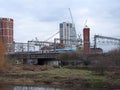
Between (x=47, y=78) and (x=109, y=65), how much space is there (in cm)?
1883

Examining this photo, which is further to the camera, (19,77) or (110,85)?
(19,77)

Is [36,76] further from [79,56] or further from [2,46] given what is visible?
[79,56]

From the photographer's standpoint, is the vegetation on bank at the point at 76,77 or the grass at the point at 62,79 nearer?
the grass at the point at 62,79

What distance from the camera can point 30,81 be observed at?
82.1 meters

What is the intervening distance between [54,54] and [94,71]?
61.5m

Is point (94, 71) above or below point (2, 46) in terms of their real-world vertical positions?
below

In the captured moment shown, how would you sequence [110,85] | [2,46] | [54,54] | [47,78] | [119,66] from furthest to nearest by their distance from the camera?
[54,54]
[2,46]
[119,66]
[47,78]
[110,85]

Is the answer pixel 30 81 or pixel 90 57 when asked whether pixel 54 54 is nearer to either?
pixel 90 57

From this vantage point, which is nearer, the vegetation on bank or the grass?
the grass

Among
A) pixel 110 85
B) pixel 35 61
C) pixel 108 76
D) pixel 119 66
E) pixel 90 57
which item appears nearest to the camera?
pixel 110 85

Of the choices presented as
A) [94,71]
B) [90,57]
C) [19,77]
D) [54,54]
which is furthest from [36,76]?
[54,54]

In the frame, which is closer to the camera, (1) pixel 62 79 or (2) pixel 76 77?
(1) pixel 62 79

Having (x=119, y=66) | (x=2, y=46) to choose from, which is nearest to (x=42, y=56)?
(x=2, y=46)

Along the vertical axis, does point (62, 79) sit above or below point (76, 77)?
below
